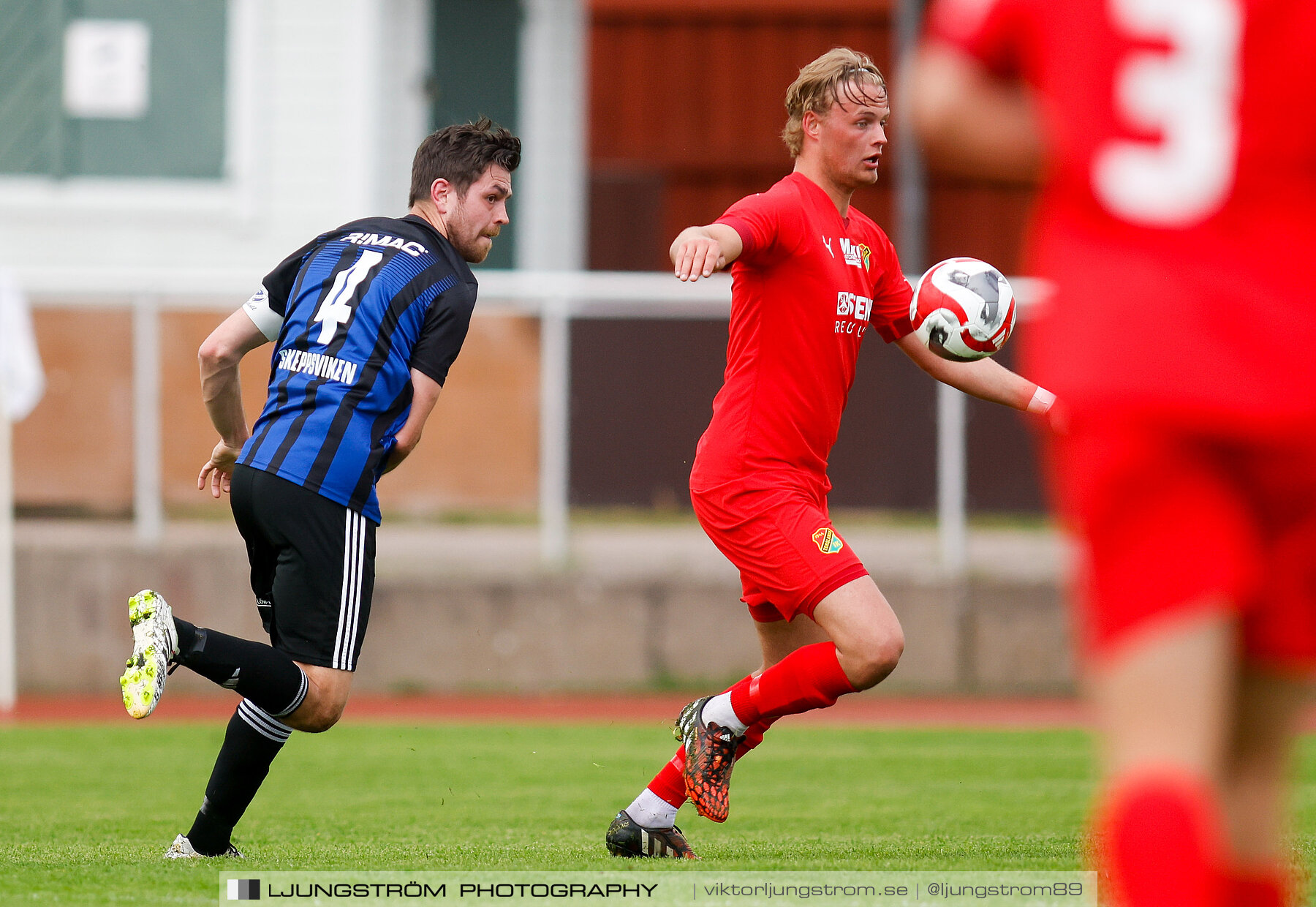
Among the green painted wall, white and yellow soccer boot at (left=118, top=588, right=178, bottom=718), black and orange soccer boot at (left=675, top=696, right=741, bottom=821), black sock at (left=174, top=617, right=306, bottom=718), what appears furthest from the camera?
the green painted wall

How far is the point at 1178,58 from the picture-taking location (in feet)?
6.95

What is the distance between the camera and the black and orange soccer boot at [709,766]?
16.1ft

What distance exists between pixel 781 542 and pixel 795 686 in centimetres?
42

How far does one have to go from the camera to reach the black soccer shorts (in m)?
4.70

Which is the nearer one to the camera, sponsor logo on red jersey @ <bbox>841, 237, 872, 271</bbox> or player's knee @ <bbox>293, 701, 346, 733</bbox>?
player's knee @ <bbox>293, 701, 346, 733</bbox>

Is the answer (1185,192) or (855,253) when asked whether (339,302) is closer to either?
(855,253)

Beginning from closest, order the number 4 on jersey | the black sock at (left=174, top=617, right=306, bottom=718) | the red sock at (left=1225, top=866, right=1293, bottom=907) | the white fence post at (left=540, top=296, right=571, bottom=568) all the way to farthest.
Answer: the red sock at (left=1225, top=866, right=1293, bottom=907), the black sock at (left=174, top=617, right=306, bottom=718), the number 4 on jersey, the white fence post at (left=540, top=296, right=571, bottom=568)

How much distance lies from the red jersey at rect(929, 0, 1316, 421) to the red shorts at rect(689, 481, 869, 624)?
2676 mm

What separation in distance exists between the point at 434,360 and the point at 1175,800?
3184mm

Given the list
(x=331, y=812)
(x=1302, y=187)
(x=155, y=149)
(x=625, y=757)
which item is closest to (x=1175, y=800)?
(x=1302, y=187)

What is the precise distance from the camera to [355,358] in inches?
Answer: 188

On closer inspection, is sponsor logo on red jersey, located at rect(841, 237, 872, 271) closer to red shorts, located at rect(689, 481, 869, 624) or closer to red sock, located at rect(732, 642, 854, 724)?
red shorts, located at rect(689, 481, 869, 624)

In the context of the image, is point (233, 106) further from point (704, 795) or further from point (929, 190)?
point (704, 795)

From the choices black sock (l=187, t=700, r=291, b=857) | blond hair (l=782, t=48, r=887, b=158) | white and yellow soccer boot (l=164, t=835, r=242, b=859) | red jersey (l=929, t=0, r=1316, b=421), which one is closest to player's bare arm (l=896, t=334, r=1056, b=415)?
blond hair (l=782, t=48, r=887, b=158)
